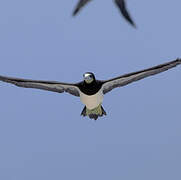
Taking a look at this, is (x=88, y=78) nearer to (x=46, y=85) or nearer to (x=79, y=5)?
(x=46, y=85)

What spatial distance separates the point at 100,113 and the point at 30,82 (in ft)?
12.5

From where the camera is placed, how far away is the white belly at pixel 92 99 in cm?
1614

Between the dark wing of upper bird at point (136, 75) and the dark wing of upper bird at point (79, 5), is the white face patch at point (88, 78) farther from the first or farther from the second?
the dark wing of upper bird at point (79, 5)

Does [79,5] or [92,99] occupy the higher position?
[92,99]

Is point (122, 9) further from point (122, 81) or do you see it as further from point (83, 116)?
point (83, 116)

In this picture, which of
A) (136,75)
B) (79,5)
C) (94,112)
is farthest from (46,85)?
(79,5)

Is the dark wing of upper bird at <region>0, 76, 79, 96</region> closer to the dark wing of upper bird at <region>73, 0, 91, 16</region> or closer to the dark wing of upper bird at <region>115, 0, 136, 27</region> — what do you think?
→ the dark wing of upper bird at <region>73, 0, 91, 16</region>

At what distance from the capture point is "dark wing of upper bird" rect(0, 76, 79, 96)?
1554cm

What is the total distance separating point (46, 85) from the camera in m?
16.0

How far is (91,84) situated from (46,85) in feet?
6.76

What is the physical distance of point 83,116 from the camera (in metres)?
17.3

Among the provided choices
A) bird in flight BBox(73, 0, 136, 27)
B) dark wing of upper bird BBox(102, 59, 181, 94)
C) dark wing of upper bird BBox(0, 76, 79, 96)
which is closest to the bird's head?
dark wing of upper bird BBox(102, 59, 181, 94)

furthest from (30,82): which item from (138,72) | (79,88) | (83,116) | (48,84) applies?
(138,72)

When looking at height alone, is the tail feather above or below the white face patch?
below
